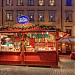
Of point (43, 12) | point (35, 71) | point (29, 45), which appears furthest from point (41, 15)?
point (35, 71)

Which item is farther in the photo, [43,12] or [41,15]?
[41,15]

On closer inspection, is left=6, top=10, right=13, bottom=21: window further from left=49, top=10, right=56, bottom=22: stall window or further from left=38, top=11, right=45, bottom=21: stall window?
left=49, top=10, right=56, bottom=22: stall window

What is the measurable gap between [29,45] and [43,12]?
2885cm

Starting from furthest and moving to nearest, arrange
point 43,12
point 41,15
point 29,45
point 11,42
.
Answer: point 41,15 → point 43,12 → point 11,42 → point 29,45

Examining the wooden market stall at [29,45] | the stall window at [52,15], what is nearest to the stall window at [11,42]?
the wooden market stall at [29,45]

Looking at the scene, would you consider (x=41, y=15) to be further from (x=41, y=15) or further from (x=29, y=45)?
(x=29, y=45)

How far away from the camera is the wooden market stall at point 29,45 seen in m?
20.3

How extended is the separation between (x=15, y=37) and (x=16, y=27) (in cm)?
73

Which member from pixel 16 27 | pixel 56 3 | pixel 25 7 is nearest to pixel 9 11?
pixel 25 7

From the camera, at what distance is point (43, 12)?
49250mm

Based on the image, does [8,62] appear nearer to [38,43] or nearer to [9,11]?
[38,43]

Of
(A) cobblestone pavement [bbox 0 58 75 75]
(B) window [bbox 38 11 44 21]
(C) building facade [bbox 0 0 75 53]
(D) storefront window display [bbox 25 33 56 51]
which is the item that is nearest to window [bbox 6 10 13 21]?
(C) building facade [bbox 0 0 75 53]

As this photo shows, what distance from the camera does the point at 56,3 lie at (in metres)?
49.4

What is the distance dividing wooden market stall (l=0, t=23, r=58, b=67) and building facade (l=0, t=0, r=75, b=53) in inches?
1094
